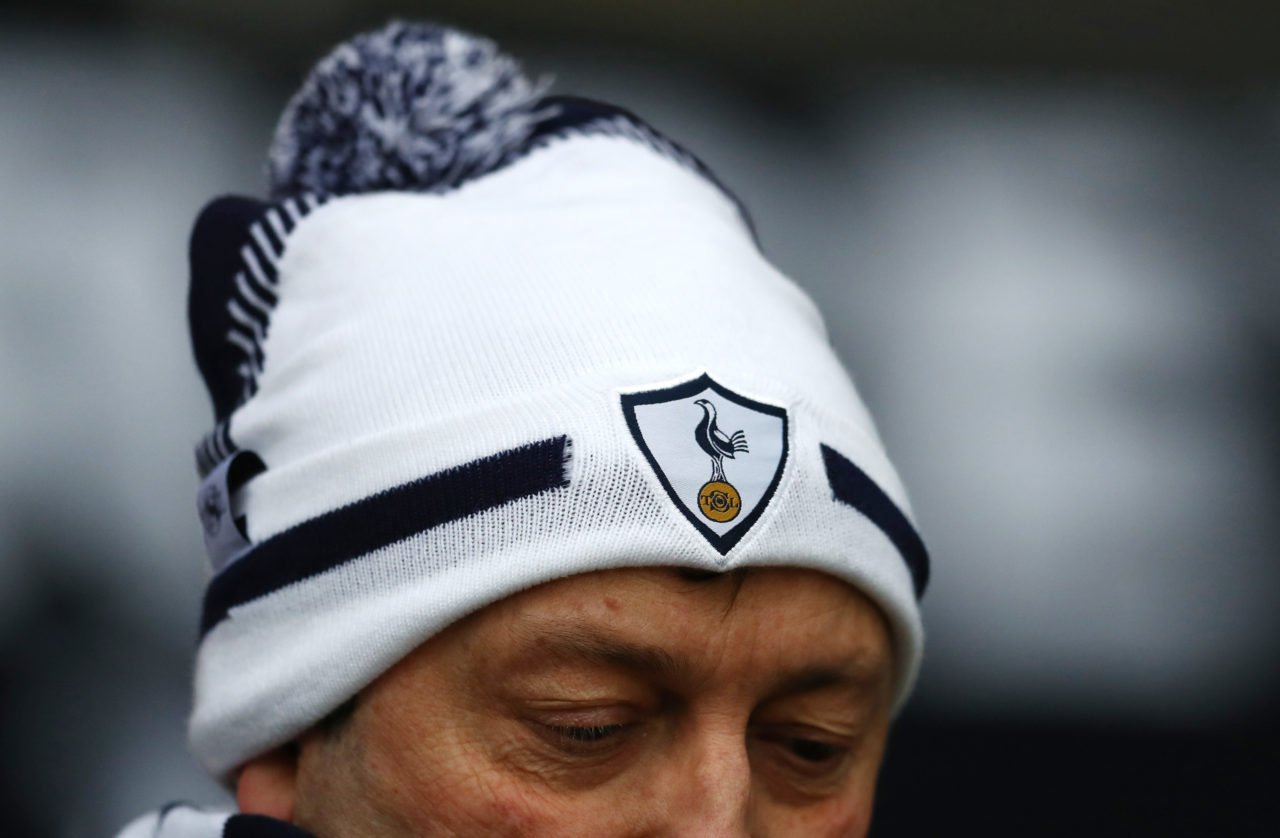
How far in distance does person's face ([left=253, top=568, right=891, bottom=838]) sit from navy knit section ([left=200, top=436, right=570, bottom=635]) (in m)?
0.10

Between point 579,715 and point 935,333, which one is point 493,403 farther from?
point 935,333

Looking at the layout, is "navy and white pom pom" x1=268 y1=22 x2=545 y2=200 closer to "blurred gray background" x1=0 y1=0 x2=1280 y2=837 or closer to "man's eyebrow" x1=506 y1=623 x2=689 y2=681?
"man's eyebrow" x1=506 y1=623 x2=689 y2=681

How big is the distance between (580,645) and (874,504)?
361 millimetres

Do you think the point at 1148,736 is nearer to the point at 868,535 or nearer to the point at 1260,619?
the point at 1260,619

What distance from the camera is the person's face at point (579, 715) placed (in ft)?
4.17

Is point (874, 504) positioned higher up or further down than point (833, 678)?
higher up

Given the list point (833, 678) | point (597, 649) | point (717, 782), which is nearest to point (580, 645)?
point (597, 649)

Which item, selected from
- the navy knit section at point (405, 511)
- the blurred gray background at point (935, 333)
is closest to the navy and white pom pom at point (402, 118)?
the navy knit section at point (405, 511)

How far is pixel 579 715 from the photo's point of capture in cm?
128

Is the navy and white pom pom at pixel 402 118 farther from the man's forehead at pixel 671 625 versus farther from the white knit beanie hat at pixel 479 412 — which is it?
the man's forehead at pixel 671 625

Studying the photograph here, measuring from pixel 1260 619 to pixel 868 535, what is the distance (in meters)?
2.45

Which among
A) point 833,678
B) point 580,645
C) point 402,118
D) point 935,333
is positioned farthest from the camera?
point 935,333

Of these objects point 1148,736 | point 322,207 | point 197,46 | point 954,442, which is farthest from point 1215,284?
point 322,207

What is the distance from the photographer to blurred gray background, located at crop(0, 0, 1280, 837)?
2.82m
